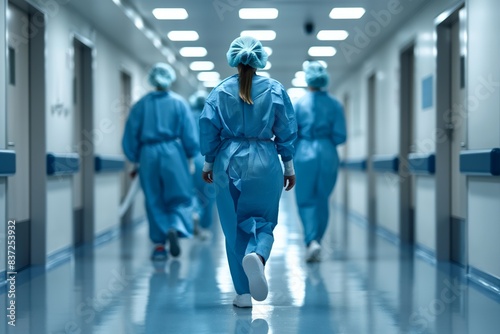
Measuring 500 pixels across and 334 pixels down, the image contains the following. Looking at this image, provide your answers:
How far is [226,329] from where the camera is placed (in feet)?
11.7

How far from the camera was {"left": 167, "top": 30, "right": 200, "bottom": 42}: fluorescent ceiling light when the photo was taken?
8422mm

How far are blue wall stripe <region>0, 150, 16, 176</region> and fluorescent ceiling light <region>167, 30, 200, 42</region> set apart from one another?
3991 mm

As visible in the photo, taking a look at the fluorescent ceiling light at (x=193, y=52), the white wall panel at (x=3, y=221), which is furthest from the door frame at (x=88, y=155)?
the white wall panel at (x=3, y=221)

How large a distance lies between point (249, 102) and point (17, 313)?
1938mm

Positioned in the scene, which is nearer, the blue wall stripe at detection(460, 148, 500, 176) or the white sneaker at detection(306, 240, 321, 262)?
the blue wall stripe at detection(460, 148, 500, 176)

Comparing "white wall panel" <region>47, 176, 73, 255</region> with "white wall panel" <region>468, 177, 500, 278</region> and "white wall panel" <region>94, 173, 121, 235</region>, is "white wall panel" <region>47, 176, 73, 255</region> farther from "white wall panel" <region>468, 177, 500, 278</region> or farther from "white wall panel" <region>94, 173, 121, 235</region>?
"white wall panel" <region>468, 177, 500, 278</region>

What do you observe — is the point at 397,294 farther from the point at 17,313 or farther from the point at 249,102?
the point at 17,313

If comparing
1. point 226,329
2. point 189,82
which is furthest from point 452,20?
point 189,82

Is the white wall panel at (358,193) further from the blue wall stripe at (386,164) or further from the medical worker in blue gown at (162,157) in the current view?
the medical worker in blue gown at (162,157)

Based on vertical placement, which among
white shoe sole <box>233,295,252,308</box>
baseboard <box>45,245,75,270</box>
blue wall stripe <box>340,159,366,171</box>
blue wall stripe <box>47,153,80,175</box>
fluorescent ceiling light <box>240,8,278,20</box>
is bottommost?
baseboard <box>45,245,75,270</box>

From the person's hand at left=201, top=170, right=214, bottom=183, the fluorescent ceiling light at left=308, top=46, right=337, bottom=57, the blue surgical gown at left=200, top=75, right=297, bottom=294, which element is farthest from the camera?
the fluorescent ceiling light at left=308, top=46, right=337, bottom=57

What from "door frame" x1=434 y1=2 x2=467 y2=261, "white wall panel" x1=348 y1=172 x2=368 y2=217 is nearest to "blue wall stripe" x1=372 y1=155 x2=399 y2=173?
"white wall panel" x1=348 y1=172 x2=368 y2=217

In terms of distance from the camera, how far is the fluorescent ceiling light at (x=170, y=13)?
7.24m

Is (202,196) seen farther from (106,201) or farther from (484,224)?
(484,224)
